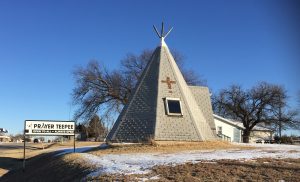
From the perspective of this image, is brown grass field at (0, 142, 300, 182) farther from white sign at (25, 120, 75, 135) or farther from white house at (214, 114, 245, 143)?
white house at (214, 114, 245, 143)

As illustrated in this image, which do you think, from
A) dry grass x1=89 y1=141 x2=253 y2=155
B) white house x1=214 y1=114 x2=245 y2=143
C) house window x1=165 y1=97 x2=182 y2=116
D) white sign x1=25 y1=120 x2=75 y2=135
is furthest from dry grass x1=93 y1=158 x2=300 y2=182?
white house x1=214 y1=114 x2=245 y2=143

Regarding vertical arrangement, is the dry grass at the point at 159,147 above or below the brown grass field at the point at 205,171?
above

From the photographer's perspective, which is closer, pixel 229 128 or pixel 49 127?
pixel 49 127

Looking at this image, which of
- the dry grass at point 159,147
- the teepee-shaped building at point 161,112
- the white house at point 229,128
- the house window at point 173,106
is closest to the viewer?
the dry grass at point 159,147

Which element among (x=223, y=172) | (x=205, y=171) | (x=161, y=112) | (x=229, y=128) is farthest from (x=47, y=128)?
(x=229, y=128)

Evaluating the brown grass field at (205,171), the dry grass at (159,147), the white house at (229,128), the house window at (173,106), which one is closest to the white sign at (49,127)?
the dry grass at (159,147)

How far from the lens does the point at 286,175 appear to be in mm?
9883

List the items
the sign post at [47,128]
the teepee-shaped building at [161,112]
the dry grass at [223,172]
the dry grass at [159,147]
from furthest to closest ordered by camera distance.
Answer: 1. the teepee-shaped building at [161,112]
2. the sign post at [47,128]
3. the dry grass at [159,147]
4. the dry grass at [223,172]

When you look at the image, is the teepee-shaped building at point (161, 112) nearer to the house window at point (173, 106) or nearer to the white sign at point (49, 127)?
the house window at point (173, 106)

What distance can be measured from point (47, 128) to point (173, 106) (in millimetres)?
6185

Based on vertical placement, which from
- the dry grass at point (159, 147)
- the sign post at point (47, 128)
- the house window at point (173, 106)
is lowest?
the dry grass at point (159, 147)

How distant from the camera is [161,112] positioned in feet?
66.6

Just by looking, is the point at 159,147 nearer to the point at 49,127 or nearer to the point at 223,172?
the point at 49,127

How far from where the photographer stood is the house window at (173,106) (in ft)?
67.2
